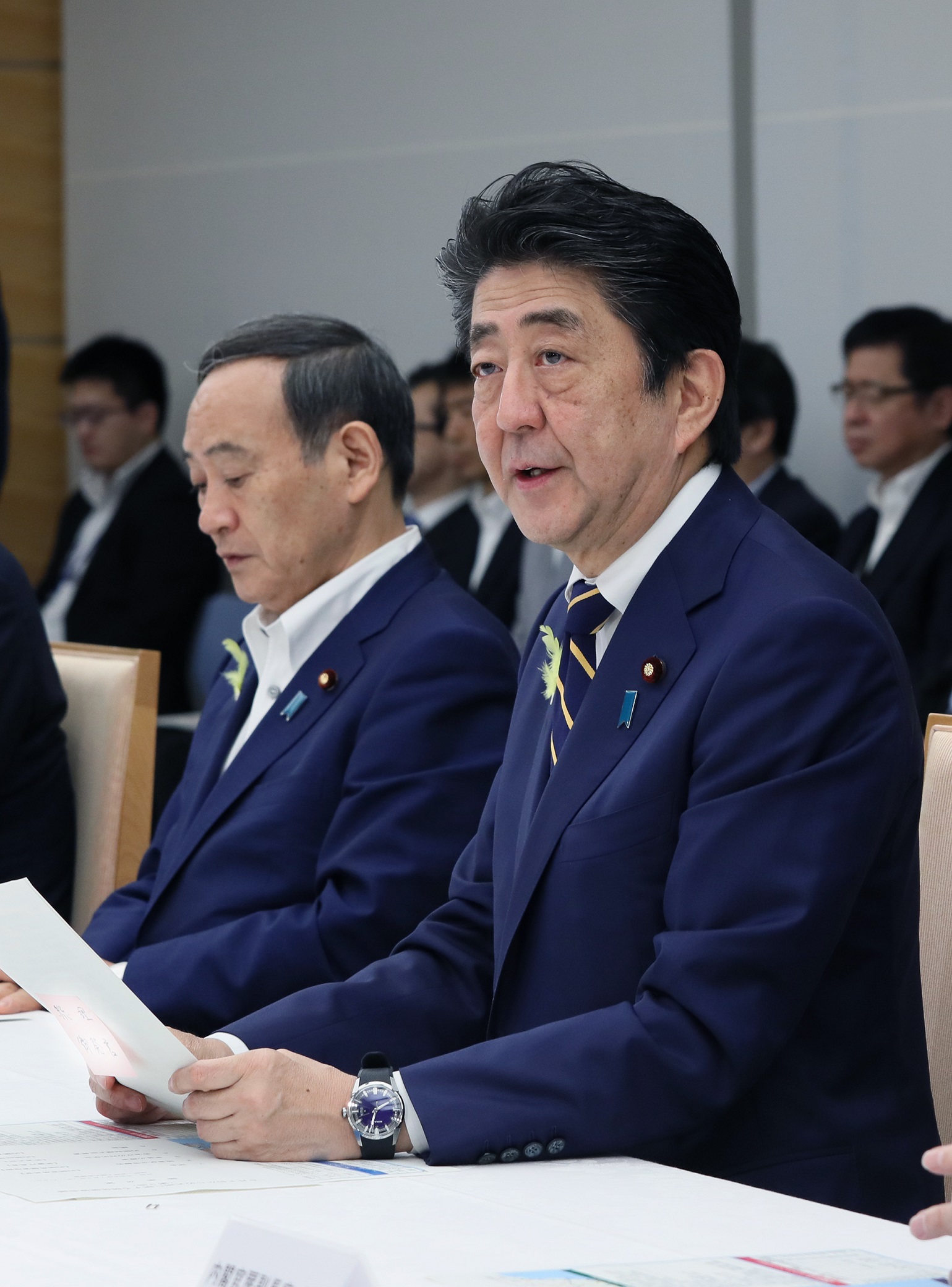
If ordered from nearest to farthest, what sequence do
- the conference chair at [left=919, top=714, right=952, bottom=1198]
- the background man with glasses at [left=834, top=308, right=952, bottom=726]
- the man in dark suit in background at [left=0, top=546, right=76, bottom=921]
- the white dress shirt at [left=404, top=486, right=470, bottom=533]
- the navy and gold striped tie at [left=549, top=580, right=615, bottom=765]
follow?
the navy and gold striped tie at [left=549, top=580, right=615, bottom=765] < the conference chair at [left=919, top=714, right=952, bottom=1198] < the man in dark suit in background at [left=0, top=546, right=76, bottom=921] < the background man with glasses at [left=834, top=308, right=952, bottom=726] < the white dress shirt at [left=404, top=486, right=470, bottom=533]

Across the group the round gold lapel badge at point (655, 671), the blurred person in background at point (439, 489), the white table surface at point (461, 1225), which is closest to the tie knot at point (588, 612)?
the round gold lapel badge at point (655, 671)

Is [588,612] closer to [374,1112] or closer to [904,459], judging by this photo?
[374,1112]

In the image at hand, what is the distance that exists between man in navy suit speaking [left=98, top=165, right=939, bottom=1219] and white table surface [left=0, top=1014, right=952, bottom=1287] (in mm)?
88

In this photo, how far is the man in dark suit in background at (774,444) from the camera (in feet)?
14.5

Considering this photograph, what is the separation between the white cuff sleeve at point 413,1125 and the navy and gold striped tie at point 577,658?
0.35m

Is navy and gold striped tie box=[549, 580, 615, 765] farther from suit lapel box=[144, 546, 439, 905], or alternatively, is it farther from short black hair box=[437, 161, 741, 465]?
suit lapel box=[144, 546, 439, 905]

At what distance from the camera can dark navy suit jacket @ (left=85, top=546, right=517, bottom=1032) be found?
6.39 feet

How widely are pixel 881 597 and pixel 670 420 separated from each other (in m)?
2.70

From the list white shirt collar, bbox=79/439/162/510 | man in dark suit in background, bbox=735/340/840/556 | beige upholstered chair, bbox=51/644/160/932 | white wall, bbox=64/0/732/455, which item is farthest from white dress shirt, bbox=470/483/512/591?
beige upholstered chair, bbox=51/644/160/932

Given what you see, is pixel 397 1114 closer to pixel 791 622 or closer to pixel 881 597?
pixel 791 622

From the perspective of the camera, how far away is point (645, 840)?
4.54 feet

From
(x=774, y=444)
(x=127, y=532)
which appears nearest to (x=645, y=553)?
(x=774, y=444)

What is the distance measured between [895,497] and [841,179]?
2.96 feet

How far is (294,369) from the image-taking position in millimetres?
2256
